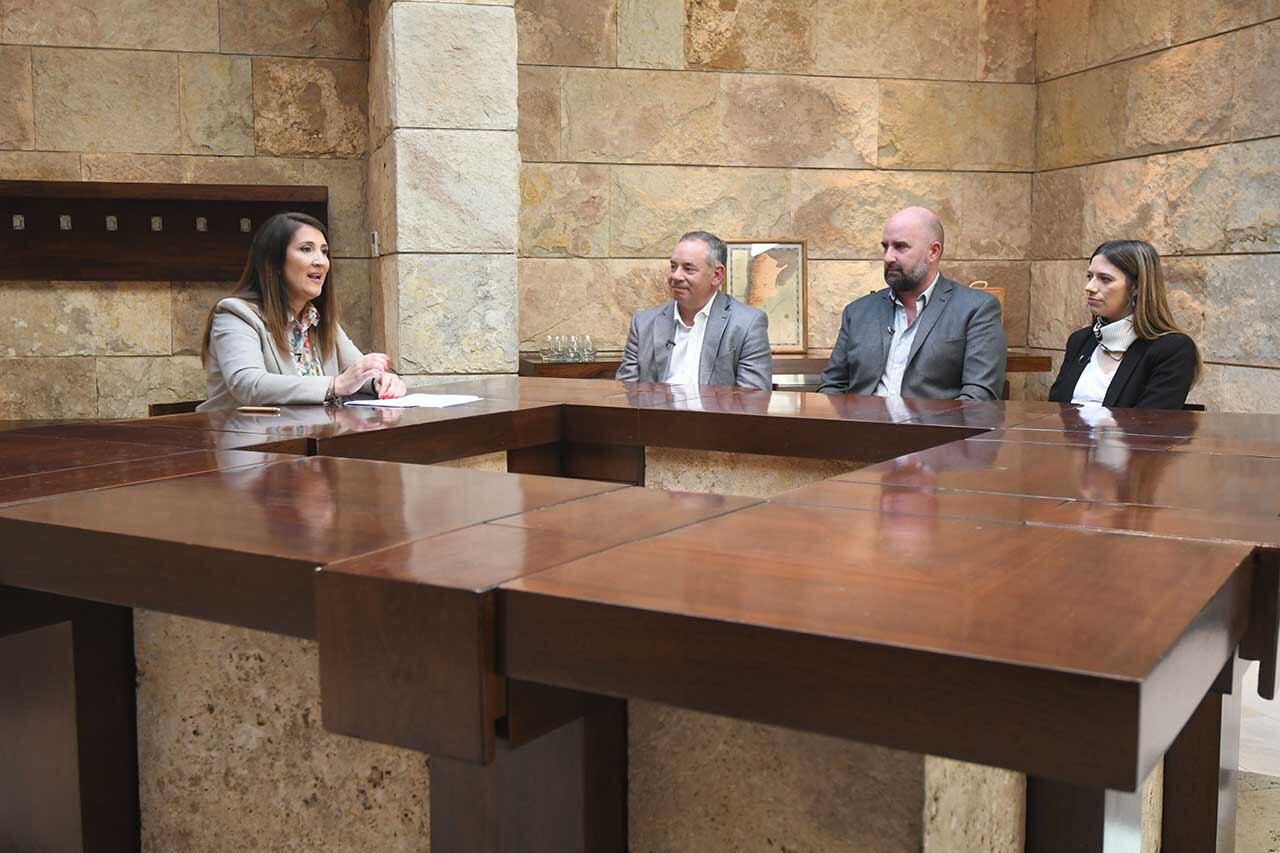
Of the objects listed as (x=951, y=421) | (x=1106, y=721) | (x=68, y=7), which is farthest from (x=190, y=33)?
(x=1106, y=721)

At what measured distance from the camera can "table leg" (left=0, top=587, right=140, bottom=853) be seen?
194 cm

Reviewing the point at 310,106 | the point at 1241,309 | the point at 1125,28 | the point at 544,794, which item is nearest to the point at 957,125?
the point at 1125,28

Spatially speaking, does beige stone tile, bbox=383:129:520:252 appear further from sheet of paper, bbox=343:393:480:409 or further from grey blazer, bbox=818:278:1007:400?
sheet of paper, bbox=343:393:480:409

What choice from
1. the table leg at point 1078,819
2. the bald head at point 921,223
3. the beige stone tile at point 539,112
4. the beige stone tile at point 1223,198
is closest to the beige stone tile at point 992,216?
the beige stone tile at point 1223,198

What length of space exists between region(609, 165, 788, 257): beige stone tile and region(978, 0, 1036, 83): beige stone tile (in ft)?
4.41

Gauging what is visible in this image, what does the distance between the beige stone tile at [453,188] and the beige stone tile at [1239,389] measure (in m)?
3.12

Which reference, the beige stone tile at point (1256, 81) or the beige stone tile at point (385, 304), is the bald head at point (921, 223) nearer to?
the beige stone tile at point (1256, 81)

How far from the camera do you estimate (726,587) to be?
1259 millimetres

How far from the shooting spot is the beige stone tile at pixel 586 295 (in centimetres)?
653

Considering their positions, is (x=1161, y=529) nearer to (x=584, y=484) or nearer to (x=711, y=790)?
(x=711, y=790)

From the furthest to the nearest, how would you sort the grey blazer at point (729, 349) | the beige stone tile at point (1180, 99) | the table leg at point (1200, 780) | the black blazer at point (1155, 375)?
1. the beige stone tile at point (1180, 99)
2. the grey blazer at point (729, 349)
3. the black blazer at point (1155, 375)
4. the table leg at point (1200, 780)

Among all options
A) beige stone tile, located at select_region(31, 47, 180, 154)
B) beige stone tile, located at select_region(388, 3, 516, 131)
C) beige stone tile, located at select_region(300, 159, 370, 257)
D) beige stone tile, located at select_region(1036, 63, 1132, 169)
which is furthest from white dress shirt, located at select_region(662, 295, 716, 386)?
beige stone tile, located at select_region(31, 47, 180, 154)

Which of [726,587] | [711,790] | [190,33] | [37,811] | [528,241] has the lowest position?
[37,811]

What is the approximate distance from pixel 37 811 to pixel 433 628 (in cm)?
115
